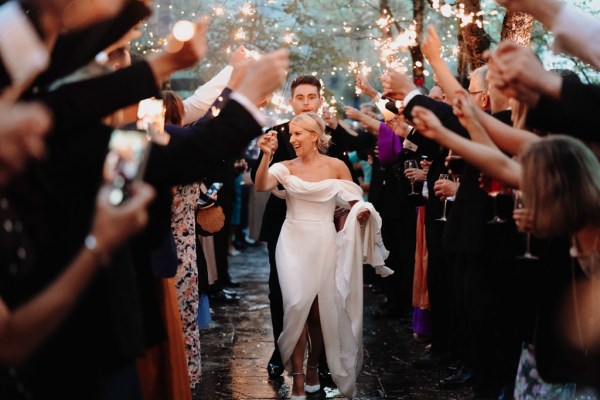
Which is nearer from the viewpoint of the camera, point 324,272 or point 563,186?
point 563,186

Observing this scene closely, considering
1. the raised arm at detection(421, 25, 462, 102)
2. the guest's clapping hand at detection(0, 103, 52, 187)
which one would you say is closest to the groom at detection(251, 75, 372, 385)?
the raised arm at detection(421, 25, 462, 102)

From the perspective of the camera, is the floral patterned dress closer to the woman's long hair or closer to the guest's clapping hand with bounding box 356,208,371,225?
the guest's clapping hand with bounding box 356,208,371,225

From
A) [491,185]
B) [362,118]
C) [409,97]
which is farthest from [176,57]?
[362,118]

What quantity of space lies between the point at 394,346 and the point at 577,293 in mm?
4741

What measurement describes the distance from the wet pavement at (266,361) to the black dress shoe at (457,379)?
63 millimetres

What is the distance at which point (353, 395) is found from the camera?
6074 mm

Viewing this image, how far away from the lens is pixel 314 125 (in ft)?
21.6

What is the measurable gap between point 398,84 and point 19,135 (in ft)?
9.13

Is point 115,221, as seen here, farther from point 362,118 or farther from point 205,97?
point 362,118

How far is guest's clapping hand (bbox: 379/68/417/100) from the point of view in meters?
4.34

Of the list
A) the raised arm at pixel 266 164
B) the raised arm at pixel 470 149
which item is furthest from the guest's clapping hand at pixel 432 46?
the raised arm at pixel 266 164

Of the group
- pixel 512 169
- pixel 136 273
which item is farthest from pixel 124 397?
pixel 512 169

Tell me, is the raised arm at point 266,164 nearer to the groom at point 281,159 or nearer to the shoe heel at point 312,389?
the groom at point 281,159

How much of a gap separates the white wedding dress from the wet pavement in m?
0.39
